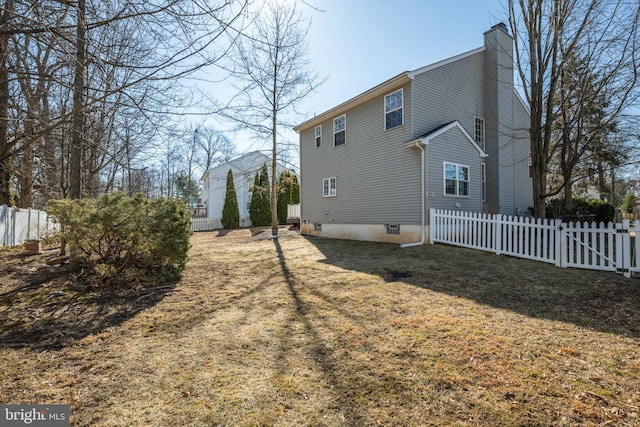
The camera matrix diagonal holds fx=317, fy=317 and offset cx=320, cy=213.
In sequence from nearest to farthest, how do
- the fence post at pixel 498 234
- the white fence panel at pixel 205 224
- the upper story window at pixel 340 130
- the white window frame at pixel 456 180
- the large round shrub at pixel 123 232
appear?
the large round shrub at pixel 123 232 → the fence post at pixel 498 234 → the white window frame at pixel 456 180 → the upper story window at pixel 340 130 → the white fence panel at pixel 205 224

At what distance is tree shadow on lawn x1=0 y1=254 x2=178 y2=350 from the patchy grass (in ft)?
0.09

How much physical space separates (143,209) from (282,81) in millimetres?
11007

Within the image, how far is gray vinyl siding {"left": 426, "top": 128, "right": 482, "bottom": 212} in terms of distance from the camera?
34.1ft

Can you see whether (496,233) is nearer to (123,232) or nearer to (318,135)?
(123,232)

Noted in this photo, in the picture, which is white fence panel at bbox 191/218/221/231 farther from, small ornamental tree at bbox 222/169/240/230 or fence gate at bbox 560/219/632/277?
fence gate at bbox 560/219/632/277

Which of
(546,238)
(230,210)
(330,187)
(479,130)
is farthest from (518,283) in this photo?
(230,210)

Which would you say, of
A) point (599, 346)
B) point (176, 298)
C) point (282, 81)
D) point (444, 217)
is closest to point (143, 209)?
point (176, 298)

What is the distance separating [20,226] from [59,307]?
342 inches

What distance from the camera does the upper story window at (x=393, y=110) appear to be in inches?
439

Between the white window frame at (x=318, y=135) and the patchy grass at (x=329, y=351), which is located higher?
the white window frame at (x=318, y=135)

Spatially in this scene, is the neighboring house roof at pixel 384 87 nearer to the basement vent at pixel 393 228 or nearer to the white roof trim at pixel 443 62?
the white roof trim at pixel 443 62

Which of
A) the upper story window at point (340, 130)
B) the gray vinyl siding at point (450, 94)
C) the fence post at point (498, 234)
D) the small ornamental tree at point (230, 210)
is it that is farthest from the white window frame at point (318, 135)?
the small ornamental tree at point (230, 210)

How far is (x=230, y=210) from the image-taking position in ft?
81.8

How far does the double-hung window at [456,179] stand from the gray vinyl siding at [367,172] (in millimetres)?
1249
